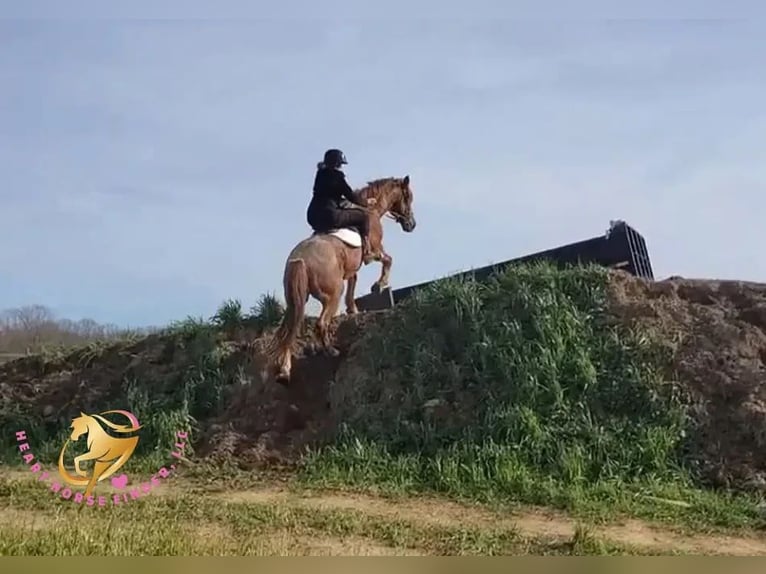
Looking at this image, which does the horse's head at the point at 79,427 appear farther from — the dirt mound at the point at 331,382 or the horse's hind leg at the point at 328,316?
the horse's hind leg at the point at 328,316

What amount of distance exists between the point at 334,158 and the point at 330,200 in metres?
0.36

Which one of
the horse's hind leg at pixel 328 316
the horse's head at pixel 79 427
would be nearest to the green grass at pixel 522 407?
the horse's hind leg at pixel 328 316

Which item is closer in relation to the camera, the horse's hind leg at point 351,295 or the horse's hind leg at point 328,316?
the horse's hind leg at point 328,316

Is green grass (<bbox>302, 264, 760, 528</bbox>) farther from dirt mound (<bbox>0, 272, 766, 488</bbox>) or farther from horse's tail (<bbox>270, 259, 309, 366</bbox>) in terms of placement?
horse's tail (<bbox>270, 259, 309, 366</bbox>)

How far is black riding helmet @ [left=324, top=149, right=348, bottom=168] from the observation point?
588 centimetres

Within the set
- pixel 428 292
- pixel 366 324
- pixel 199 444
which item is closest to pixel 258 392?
pixel 199 444

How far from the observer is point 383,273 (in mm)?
6547

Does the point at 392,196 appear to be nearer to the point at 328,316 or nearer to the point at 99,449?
the point at 328,316

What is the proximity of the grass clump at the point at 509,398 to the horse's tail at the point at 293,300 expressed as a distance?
0.50 m

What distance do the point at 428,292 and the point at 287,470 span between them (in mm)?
1726

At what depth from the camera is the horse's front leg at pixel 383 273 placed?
6.47m

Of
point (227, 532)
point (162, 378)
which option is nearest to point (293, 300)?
point (162, 378)

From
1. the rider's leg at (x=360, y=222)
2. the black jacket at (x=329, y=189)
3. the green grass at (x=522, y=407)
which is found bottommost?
the green grass at (x=522, y=407)

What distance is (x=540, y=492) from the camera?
4930mm
